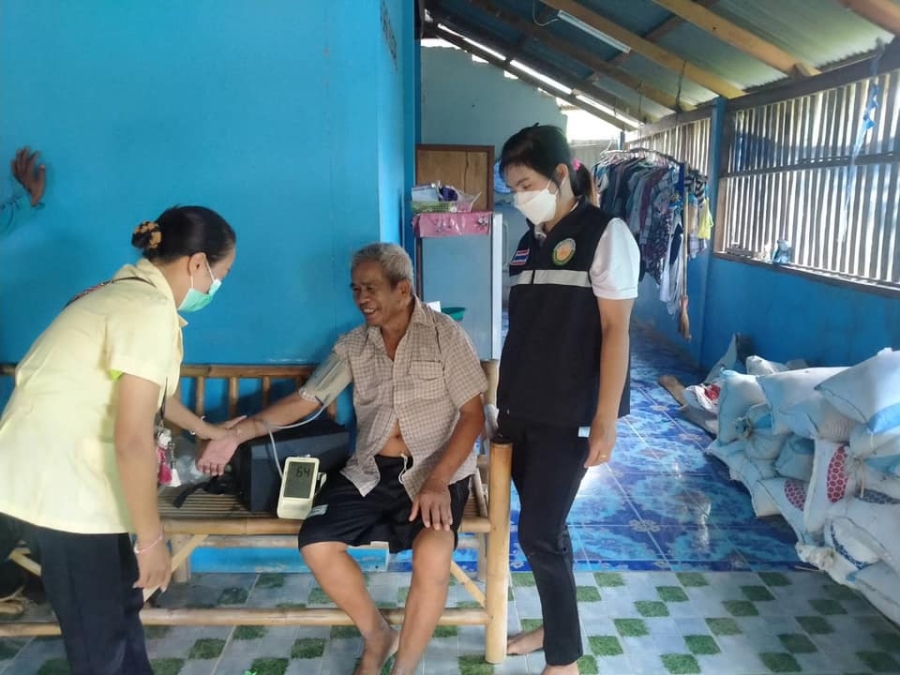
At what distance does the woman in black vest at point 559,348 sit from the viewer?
1.57 meters

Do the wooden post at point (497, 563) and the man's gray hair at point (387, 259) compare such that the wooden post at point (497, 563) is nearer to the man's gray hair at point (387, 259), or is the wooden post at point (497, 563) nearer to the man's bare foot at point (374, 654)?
the man's bare foot at point (374, 654)

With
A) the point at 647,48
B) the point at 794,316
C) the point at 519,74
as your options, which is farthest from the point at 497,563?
the point at 519,74

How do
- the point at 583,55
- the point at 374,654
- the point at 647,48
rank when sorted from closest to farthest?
the point at 374,654, the point at 647,48, the point at 583,55

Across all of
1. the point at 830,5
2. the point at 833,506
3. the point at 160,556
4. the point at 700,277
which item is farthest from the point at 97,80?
the point at 700,277

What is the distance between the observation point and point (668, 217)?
4.46 metres

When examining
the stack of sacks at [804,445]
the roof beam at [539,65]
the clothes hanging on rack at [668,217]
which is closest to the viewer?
the stack of sacks at [804,445]

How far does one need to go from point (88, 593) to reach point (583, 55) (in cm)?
622

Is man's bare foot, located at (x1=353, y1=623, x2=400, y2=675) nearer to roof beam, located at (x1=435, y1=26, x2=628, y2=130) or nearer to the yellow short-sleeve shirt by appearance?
the yellow short-sleeve shirt

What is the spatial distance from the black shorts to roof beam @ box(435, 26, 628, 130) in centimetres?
769

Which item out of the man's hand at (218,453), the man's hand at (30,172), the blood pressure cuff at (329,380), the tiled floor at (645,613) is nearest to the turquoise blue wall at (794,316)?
the tiled floor at (645,613)

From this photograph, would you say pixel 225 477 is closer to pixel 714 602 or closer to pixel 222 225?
pixel 222 225

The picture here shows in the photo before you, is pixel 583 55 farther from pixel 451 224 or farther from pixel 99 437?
pixel 99 437

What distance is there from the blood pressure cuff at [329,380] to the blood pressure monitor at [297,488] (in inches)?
8.1

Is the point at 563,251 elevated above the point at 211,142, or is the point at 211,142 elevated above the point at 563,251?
the point at 211,142
